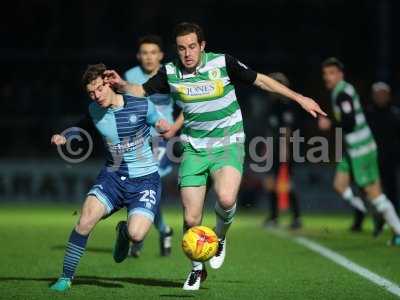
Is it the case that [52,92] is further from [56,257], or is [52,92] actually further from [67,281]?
[67,281]

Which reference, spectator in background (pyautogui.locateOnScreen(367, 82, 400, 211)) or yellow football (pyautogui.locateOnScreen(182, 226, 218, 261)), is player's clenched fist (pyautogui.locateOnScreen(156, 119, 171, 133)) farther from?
spectator in background (pyautogui.locateOnScreen(367, 82, 400, 211))

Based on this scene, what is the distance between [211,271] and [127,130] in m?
1.96

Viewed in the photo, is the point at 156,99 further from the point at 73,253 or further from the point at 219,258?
the point at 73,253

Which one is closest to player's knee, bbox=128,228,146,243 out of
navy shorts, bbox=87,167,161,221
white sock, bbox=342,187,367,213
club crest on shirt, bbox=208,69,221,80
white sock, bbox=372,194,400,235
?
navy shorts, bbox=87,167,161,221

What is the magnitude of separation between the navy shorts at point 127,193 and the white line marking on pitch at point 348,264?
6.79ft

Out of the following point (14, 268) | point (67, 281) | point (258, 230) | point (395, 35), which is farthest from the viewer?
point (395, 35)

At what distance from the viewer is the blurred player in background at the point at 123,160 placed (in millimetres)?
8852

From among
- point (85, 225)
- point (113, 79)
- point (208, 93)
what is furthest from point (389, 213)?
point (85, 225)

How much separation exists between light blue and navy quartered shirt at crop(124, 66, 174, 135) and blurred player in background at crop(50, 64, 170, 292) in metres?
2.46

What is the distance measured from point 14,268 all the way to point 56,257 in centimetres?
129

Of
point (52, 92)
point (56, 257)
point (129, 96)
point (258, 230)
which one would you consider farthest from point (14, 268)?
point (52, 92)

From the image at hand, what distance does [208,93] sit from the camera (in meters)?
8.94

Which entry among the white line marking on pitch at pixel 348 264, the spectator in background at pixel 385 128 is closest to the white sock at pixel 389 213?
the white line marking on pitch at pixel 348 264

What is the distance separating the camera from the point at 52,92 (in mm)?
25391
